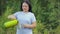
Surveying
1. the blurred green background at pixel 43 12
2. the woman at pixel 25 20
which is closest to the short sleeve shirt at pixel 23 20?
the woman at pixel 25 20

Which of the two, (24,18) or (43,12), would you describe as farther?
(43,12)

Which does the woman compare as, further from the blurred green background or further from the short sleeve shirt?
the blurred green background

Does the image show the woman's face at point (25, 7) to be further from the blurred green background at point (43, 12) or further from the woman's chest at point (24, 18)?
the blurred green background at point (43, 12)

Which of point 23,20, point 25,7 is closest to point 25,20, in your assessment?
point 23,20

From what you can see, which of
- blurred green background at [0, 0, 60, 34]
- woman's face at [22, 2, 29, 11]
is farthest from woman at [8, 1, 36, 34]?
blurred green background at [0, 0, 60, 34]

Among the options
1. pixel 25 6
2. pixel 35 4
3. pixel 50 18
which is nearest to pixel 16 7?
pixel 35 4

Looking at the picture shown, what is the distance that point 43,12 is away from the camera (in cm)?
817

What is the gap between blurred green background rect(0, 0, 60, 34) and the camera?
7.55m

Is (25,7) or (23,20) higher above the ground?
(25,7)

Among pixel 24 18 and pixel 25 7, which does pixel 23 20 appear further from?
pixel 25 7

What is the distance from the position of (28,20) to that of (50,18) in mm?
4749

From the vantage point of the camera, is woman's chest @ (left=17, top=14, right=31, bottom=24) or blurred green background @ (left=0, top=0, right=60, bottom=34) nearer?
woman's chest @ (left=17, top=14, right=31, bottom=24)

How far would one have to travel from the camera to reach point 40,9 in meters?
8.20

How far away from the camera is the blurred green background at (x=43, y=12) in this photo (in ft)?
24.8
